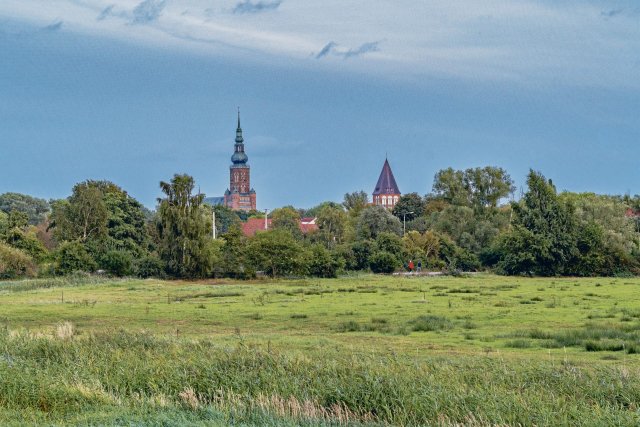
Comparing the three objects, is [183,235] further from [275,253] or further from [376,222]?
[376,222]

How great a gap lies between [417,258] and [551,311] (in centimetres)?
4763

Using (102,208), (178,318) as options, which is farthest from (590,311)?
(102,208)

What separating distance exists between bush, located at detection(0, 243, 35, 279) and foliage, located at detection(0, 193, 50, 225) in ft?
267

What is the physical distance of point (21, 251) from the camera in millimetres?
74312

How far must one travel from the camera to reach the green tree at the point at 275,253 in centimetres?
7306

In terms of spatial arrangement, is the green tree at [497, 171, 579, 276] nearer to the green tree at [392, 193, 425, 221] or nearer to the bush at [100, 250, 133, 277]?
the bush at [100, 250, 133, 277]

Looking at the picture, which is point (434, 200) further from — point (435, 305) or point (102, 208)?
point (435, 305)

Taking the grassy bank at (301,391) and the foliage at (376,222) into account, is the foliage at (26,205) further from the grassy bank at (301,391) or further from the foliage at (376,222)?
the grassy bank at (301,391)

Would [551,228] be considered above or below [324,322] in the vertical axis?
above

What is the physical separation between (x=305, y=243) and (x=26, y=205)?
84.9m

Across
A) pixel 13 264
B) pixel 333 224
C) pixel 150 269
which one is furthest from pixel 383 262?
pixel 13 264

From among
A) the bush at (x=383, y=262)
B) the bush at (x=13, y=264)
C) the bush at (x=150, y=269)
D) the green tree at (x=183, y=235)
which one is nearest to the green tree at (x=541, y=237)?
the bush at (x=383, y=262)

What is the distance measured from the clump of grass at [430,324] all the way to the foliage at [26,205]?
5008 inches

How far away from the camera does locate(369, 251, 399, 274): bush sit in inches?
3199
